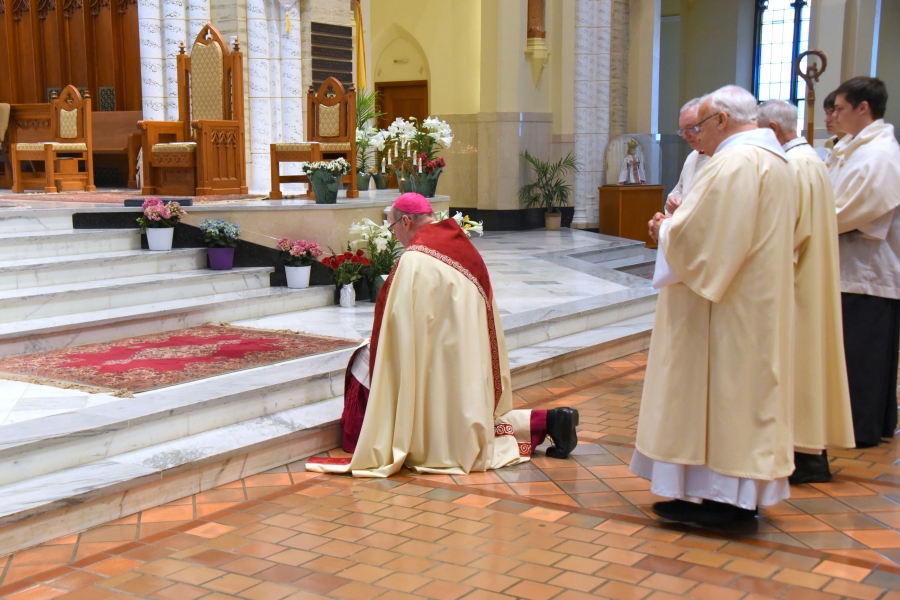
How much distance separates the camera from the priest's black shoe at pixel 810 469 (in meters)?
4.36

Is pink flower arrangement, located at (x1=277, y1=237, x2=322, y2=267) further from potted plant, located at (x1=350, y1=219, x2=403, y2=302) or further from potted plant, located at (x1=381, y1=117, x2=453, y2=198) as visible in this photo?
potted plant, located at (x1=381, y1=117, x2=453, y2=198)

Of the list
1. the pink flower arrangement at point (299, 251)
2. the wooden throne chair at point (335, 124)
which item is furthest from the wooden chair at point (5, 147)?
the pink flower arrangement at point (299, 251)

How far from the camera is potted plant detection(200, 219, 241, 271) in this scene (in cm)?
773

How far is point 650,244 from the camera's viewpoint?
14.3 meters

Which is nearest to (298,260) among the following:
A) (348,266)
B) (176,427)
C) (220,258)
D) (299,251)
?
(299,251)

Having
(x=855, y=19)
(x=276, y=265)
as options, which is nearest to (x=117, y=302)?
(x=276, y=265)

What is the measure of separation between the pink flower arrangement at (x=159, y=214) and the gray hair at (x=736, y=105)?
5.10 m

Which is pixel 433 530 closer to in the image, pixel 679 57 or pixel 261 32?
pixel 261 32

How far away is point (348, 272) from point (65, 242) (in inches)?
86.4

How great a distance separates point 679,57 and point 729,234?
1676cm

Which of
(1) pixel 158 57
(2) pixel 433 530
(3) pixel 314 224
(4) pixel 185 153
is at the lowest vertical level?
(2) pixel 433 530

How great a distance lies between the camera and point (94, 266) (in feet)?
23.1

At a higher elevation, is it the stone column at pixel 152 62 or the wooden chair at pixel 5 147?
the stone column at pixel 152 62

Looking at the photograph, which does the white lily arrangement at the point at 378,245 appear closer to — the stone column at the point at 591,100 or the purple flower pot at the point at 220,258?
the purple flower pot at the point at 220,258
